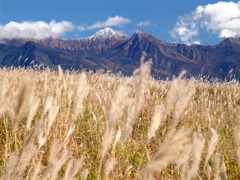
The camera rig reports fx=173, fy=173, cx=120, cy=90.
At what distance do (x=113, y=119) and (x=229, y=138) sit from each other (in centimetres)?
221

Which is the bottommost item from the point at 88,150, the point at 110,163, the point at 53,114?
the point at 88,150

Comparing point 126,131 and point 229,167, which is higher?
point 126,131

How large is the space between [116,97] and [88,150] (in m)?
1.16

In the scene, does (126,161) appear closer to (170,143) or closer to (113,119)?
(113,119)

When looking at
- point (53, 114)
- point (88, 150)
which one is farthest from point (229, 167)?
point (53, 114)

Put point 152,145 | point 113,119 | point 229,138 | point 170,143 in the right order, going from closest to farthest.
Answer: point 170,143, point 113,119, point 152,145, point 229,138

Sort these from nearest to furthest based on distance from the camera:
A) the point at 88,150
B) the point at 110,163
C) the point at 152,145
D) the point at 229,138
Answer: the point at 110,163
the point at 88,150
the point at 152,145
the point at 229,138

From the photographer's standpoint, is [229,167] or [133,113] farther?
[229,167]

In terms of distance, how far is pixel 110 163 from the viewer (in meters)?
0.75

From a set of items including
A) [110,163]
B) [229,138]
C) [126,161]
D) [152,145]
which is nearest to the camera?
[110,163]

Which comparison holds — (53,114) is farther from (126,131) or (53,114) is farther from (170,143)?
(170,143)

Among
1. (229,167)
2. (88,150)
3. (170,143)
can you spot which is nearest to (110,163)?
(170,143)

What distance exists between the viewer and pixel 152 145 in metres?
1.98

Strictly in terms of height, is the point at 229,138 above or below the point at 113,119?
below
